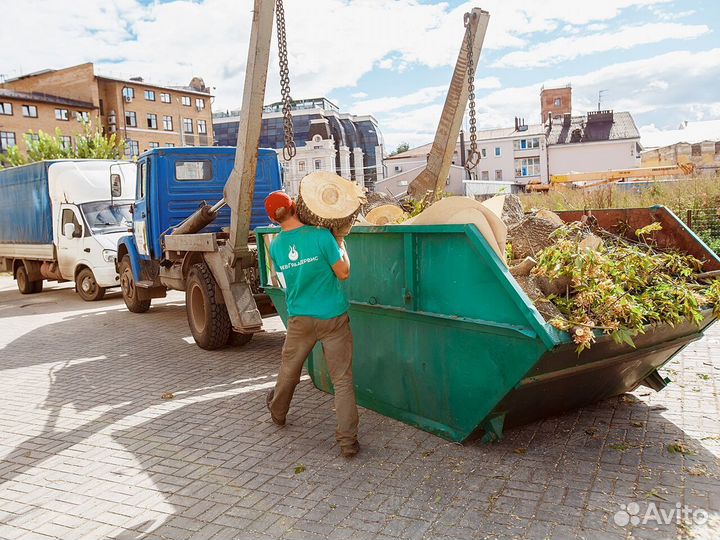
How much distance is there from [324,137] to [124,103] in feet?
112

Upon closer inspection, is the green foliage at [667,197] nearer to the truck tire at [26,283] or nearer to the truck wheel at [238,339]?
the truck wheel at [238,339]

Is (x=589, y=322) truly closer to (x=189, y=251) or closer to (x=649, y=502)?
(x=649, y=502)

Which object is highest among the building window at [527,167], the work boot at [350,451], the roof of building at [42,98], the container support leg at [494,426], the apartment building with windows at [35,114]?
the roof of building at [42,98]

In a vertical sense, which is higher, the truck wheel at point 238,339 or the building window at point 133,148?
the building window at point 133,148

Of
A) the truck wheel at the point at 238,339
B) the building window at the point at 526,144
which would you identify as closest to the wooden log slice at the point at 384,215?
the truck wheel at the point at 238,339

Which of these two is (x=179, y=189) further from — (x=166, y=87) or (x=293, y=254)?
(x=166, y=87)

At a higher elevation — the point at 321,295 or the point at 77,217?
the point at 77,217

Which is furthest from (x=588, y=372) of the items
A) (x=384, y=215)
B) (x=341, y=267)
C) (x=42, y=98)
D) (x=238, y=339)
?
(x=42, y=98)

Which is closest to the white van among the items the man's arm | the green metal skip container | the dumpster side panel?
the green metal skip container

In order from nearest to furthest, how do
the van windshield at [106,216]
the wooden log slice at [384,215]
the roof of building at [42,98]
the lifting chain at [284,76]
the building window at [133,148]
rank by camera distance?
the wooden log slice at [384,215] < the lifting chain at [284,76] < the van windshield at [106,216] < the roof of building at [42,98] < the building window at [133,148]

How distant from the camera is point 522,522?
3359 millimetres

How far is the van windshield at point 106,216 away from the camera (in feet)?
44.3

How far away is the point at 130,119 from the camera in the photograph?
199 ft

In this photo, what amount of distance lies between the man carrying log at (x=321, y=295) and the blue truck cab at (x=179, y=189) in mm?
4558
